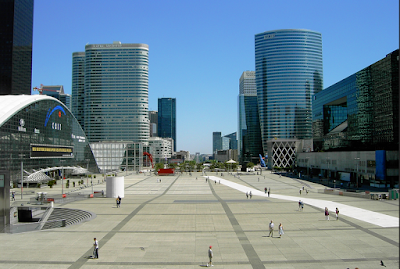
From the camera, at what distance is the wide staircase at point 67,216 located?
1231 inches

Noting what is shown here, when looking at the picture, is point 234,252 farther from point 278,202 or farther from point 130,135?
point 130,135

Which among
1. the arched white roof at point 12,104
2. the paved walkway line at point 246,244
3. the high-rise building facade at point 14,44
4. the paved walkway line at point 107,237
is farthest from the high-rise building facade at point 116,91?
the paved walkway line at point 246,244

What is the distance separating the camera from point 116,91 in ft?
641

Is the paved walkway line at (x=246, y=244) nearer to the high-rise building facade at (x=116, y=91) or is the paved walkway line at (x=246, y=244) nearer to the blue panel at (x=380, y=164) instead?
the blue panel at (x=380, y=164)

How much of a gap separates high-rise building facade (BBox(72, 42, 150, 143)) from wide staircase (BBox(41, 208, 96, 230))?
161m

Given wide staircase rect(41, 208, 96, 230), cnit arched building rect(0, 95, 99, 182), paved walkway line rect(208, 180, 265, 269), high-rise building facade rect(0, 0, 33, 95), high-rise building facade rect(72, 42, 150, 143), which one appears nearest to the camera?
paved walkway line rect(208, 180, 265, 269)

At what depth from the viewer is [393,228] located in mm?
27719

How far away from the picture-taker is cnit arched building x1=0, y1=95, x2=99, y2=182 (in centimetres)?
6425

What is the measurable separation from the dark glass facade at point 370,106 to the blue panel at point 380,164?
360 centimetres

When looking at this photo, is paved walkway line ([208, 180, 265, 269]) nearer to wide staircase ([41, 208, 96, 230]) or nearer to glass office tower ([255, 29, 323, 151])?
wide staircase ([41, 208, 96, 230])

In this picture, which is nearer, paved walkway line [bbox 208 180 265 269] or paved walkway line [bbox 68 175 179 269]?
paved walkway line [bbox 208 180 265 269]

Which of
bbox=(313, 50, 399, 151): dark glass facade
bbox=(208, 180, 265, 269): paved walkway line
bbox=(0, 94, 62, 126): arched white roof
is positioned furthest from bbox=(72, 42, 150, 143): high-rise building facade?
bbox=(208, 180, 265, 269): paved walkway line

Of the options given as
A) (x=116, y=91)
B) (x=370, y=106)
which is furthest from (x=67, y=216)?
(x=116, y=91)

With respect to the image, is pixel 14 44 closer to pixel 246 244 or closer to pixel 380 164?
pixel 380 164
